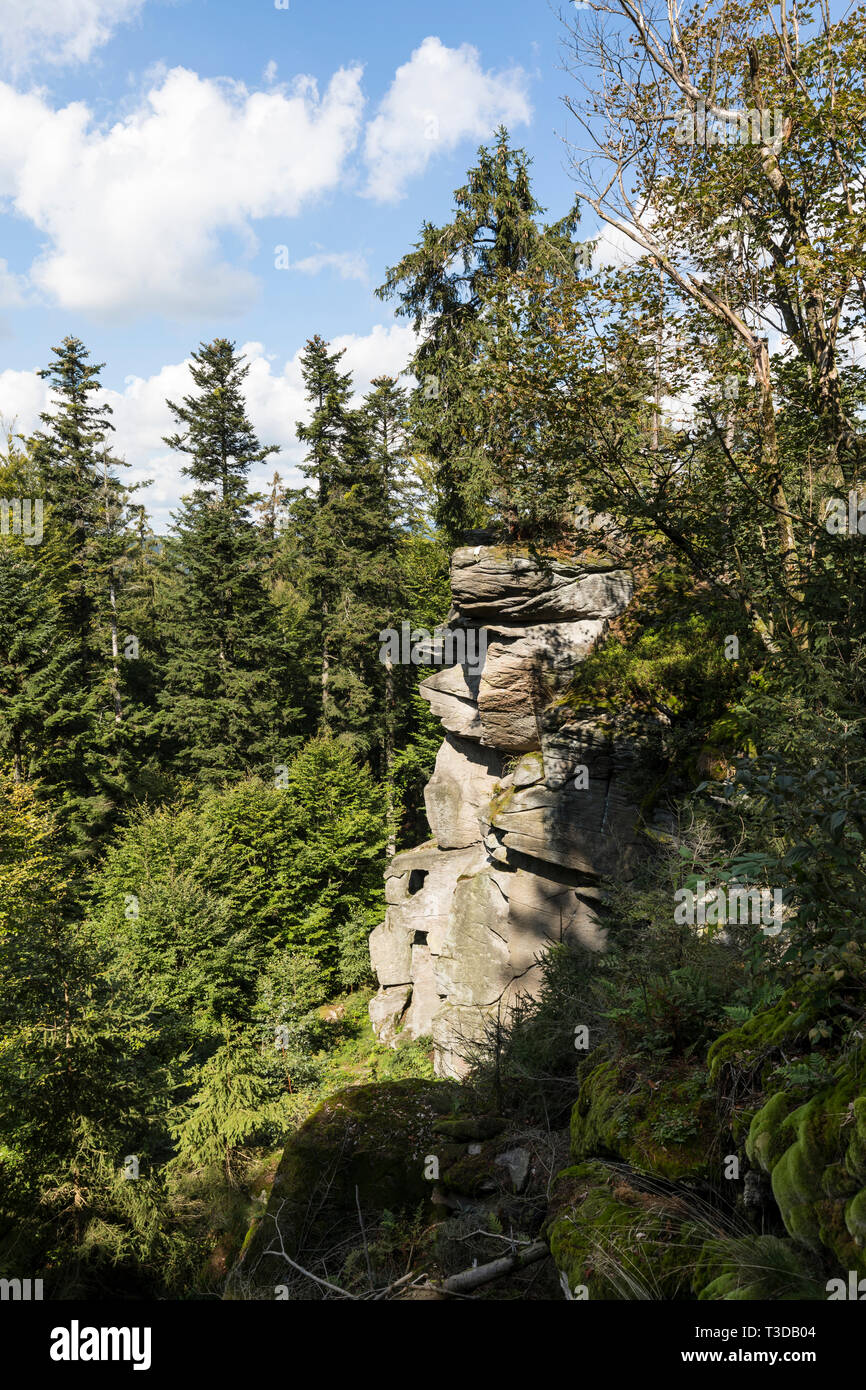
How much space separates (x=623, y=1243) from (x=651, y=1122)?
723 mm

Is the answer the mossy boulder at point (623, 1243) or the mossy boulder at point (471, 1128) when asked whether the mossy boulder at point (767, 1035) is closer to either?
the mossy boulder at point (623, 1243)

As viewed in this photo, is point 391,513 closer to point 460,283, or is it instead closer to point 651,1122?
point 460,283

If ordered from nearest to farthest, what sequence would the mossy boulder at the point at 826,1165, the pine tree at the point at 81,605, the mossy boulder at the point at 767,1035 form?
the mossy boulder at the point at 826,1165, the mossy boulder at the point at 767,1035, the pine tree at the point at 81,605

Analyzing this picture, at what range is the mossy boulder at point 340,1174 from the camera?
550cm

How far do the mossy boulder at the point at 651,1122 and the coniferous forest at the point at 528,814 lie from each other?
24 millimetres

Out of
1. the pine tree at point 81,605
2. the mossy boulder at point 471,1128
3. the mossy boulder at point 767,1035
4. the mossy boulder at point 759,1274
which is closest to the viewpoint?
the mossy boulder at point 759,1274

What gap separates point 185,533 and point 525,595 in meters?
13.3

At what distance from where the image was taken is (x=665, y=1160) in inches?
142

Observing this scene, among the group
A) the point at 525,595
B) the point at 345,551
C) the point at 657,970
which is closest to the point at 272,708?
the point at 345,551

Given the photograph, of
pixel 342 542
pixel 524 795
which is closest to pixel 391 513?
pixel 342 542

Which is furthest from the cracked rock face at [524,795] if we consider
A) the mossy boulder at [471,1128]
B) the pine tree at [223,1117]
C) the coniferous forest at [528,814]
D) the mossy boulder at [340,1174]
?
the mossy boulder at [471,1128]

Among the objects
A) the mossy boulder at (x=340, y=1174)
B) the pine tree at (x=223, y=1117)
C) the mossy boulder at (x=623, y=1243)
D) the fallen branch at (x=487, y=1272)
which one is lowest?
the pine tree at (x=223, y=1117)

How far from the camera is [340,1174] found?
595 cm

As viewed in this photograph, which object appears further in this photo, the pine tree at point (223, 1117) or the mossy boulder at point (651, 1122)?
the pine tree at point (223, 1117)
